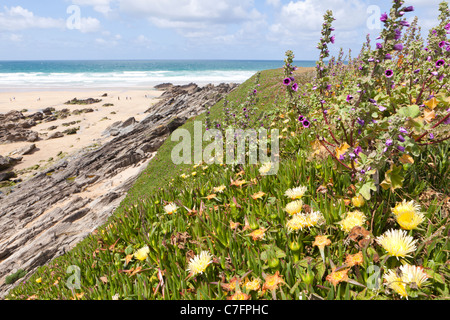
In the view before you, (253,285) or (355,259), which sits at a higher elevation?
(355,259)

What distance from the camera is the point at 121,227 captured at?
3104 mm

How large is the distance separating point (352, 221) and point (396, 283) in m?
0.54

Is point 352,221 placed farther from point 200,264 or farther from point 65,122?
point 65,122

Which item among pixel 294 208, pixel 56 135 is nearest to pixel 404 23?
pixel 294 208

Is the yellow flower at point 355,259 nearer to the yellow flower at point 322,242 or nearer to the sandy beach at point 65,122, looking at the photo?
the yellow flower at point 322,242

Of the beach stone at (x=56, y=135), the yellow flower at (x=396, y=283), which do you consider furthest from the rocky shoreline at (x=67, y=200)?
the yellow flower at (x=396, y=283)

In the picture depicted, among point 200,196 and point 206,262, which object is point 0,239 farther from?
point 206,262

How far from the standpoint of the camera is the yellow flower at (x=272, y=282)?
5.25ft

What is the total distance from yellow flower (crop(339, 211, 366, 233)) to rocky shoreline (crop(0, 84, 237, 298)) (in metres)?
9.28

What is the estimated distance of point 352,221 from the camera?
1949 mm

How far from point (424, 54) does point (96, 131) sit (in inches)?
1243

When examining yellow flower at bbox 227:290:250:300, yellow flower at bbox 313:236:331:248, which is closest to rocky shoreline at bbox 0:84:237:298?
yellow flower at bbox 227:290:250:300
